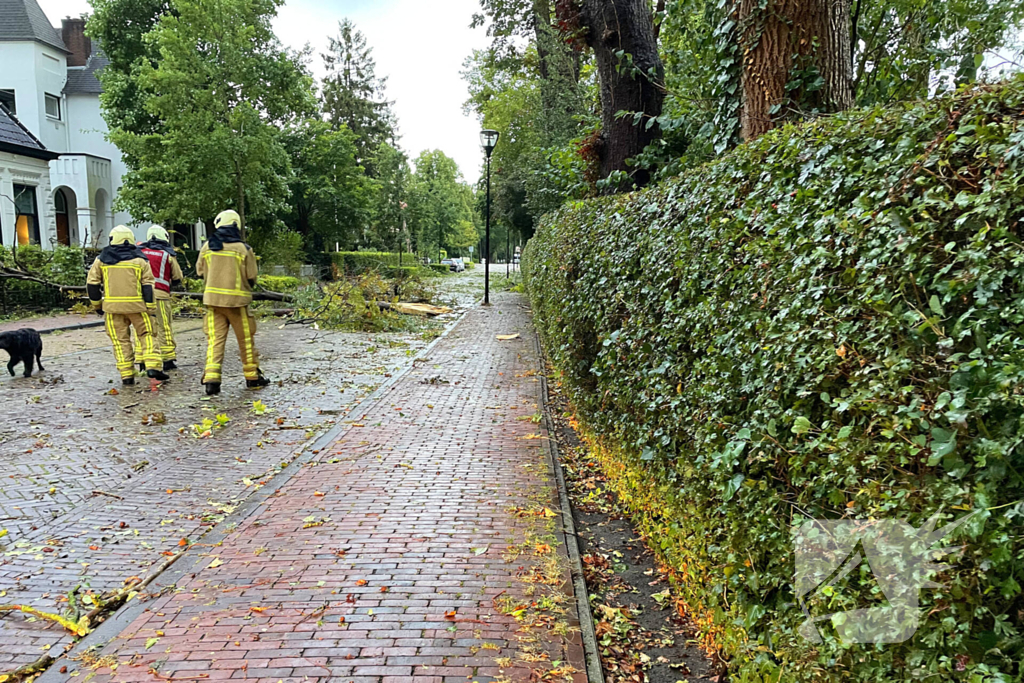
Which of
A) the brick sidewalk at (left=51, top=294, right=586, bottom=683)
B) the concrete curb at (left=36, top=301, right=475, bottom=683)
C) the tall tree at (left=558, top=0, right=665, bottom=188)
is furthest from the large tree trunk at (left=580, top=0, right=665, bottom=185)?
the concrete curb at (left=36, top=301, right=475, bottom=683)

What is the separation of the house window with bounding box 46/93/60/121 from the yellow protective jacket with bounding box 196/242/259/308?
33.3 metres

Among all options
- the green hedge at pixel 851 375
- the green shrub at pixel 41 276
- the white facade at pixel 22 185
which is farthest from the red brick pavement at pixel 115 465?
the white facade at pixel 22 185

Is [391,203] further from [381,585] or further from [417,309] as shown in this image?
[381,585]

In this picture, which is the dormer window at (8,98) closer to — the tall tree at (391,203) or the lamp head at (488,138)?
the tall tree at (391,203)

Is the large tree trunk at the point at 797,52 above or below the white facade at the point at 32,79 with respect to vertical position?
below

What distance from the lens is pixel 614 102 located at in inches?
368

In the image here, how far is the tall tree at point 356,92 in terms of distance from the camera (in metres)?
52.1

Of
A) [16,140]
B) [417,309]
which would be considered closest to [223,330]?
[417,309]

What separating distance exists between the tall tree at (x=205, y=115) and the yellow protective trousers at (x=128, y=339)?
15767mm

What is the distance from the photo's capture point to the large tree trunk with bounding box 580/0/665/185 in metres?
9.09

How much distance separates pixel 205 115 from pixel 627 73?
18880 millimetres

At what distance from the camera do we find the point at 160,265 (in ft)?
32.8

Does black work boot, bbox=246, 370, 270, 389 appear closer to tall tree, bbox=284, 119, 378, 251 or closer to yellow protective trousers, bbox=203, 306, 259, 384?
yellow protective trousers, bbox=203, 306, 259, 384

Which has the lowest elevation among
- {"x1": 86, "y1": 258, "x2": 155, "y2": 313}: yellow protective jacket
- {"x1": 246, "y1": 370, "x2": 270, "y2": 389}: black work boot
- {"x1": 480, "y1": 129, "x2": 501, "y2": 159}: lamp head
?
{"x1": 246, "y1": 370, "x2": 270, "y2": 389}: black work boot
